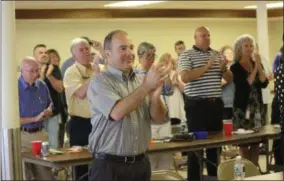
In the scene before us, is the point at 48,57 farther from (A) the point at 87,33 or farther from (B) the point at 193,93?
(A) the point at 87,33

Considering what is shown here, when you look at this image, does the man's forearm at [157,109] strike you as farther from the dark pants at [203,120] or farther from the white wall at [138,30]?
the white wall at [138,30]

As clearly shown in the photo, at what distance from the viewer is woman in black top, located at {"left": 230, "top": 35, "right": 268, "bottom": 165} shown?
648cm

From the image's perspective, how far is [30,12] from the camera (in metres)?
9.69

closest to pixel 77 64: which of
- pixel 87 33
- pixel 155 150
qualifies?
pixel 155 150

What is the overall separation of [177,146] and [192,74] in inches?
35.1

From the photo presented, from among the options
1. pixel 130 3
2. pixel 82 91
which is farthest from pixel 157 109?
pixel 130 3

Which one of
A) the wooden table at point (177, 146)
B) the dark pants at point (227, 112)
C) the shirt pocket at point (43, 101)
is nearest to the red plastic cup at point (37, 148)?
the wooden table at point (177, 146)

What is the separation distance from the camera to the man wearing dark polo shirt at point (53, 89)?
21.0 ft

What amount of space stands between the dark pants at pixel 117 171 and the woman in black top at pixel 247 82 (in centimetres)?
308

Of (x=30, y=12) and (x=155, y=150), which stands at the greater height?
(x=30, y=12)

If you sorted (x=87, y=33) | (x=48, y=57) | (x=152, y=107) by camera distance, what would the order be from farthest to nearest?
1. (x=87, y=33)
2. (x=48, y=57)
3. (x=152, y=107)

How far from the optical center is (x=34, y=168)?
5609 mm

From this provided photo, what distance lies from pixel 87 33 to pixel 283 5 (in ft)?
12.3

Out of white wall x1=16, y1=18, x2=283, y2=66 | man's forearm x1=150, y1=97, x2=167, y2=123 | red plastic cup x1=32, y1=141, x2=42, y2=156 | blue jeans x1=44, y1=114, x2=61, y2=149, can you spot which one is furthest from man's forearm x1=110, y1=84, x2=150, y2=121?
white wall x1=16, y1=18, x2=283, y2=66
